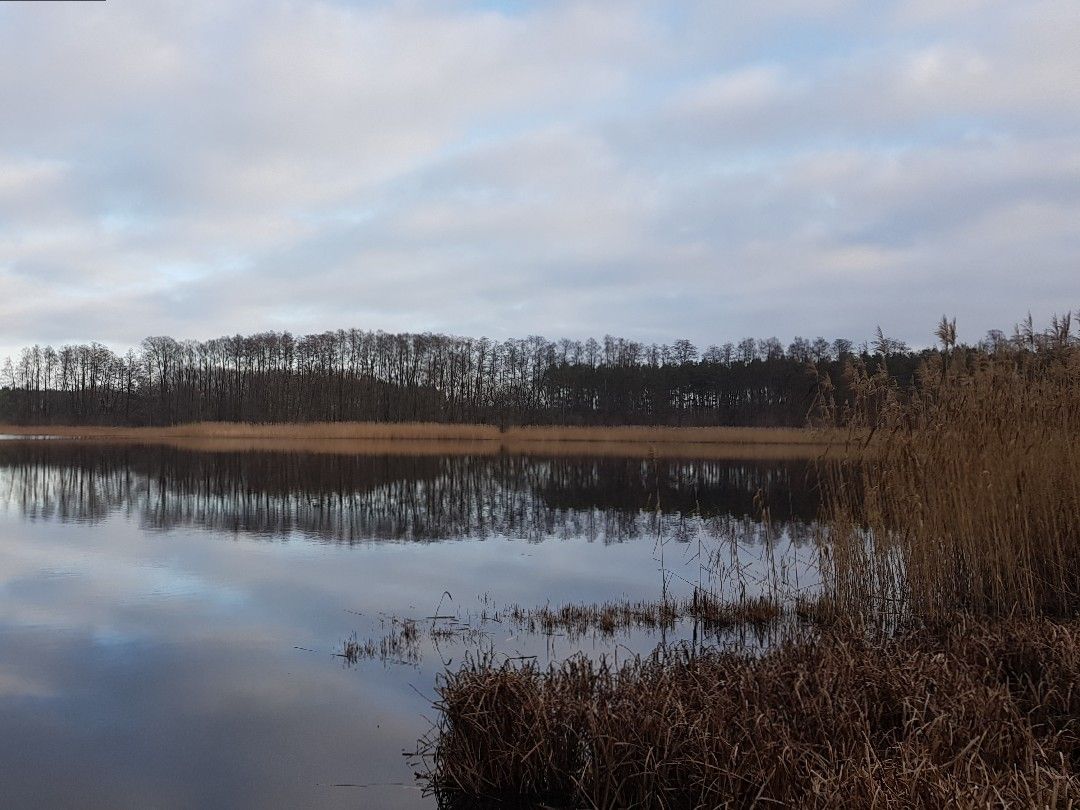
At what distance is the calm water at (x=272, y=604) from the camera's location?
4.06 m

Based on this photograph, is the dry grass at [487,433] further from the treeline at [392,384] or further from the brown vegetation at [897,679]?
the brown vegetation at [897,679]

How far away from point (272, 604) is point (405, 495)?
970 cm

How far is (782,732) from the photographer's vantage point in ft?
9.95

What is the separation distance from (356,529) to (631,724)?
9.75 meters

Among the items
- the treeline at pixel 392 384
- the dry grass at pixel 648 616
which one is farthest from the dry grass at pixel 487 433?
the dry grass at pixel 648 616

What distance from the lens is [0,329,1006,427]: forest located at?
184 feet

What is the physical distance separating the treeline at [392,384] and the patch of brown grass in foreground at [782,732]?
49715mm

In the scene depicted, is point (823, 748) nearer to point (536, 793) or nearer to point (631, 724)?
point (631, 724)

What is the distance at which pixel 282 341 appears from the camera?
59.0 m

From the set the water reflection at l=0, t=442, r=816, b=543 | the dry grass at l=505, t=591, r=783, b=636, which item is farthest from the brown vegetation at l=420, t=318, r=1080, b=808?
the water reflection at l=0, t=442, r=816, b=543

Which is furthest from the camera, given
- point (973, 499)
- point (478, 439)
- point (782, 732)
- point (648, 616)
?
point (478, 439)

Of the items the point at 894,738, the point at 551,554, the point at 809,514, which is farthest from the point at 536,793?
the point at 809,514

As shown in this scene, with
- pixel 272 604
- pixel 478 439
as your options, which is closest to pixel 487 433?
pixel 478 439

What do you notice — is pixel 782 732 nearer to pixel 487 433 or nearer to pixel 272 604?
pixel 272 604
